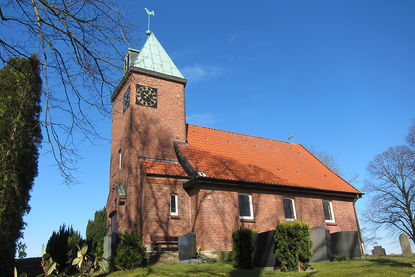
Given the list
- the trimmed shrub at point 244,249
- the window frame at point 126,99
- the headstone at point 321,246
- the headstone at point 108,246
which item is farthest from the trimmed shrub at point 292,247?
the window frame at point 126,99

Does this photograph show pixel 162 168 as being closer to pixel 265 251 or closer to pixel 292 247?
pixel 265 251

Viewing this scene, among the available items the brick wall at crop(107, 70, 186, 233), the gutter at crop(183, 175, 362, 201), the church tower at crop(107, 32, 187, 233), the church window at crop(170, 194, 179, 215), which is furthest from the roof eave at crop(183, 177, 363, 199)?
the church tower at crop(107, 32, 187, 233)

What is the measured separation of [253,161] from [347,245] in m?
7.52

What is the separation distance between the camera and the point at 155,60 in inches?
826

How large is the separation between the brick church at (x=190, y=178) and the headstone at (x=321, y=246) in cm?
386

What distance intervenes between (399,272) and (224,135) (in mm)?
14856

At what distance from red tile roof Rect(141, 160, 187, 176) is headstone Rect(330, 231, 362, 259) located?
8209 millimetres

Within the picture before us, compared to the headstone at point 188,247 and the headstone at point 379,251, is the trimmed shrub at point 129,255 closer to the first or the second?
the headstone at point 188,247

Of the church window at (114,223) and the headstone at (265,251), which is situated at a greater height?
the church window at (114,223)

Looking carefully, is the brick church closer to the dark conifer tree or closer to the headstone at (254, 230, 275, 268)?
the headstone at (254, 230, 275, 268)

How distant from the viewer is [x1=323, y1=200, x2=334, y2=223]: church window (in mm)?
20825

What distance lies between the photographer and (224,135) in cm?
2275

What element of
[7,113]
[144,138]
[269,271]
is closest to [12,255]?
[7,113]

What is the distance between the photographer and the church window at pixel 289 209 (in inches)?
752
